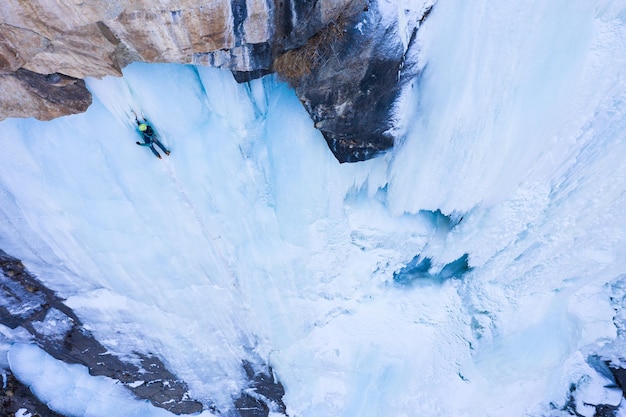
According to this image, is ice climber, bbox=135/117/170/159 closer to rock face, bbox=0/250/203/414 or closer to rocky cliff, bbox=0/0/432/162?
rocky cliff, bbox=0/0/432/162

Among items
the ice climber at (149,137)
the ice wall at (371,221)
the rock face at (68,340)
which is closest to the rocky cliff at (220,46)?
the ice wall at (371,221)

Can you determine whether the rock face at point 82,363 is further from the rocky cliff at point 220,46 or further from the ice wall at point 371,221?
the rocky cliff at point 220,46

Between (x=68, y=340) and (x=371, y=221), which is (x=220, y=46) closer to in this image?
(x=371, y=221)

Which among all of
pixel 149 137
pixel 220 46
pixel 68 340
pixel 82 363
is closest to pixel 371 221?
pixel 220 46

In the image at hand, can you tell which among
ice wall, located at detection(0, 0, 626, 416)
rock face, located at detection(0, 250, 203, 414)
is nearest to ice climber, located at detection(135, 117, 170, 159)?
ice wall, located at detection(0, 0, 626, 416)

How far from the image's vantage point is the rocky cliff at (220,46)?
299 centimetres

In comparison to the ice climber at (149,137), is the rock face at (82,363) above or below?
below

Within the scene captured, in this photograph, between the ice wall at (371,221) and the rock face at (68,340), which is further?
the rock face at (68,340)

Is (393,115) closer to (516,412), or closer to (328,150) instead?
(328,150)

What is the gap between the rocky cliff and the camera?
2986mm

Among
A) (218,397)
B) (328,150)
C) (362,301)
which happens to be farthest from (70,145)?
(218,397)

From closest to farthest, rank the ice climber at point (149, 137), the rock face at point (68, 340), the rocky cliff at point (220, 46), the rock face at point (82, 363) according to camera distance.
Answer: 1. the rocky cliff at point (220, 46)
2. the ice climber at point (149, 137)
3. the rock face at point (68, 340)
4. the rock face at point (82, 363)

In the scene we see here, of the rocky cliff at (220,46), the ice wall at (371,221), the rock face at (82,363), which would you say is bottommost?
the rock face at (82,363)

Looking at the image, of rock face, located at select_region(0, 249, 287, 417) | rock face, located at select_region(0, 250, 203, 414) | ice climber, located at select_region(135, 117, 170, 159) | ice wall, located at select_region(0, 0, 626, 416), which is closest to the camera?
ice wall, located at select_region(0, 0, 626, 416)
